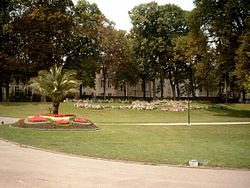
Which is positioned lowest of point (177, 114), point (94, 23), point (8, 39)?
point (177, 114)

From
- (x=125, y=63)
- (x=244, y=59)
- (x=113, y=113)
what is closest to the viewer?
(x=244, y=59)

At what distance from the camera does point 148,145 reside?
14.2m

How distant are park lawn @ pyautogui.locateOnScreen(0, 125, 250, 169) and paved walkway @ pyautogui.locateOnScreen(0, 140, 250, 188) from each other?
1187 mm

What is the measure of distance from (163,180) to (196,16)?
32069 millimetres

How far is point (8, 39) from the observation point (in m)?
43.9

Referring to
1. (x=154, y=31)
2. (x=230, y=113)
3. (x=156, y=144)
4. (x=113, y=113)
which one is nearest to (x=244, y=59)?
(x=230, y=113)

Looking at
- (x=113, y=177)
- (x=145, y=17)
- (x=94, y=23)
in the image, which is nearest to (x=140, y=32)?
(x=145, y=17)

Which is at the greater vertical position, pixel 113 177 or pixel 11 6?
pixel 11 6

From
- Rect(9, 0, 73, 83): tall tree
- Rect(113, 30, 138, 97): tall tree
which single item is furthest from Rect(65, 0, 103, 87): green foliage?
Rect(113, 30, 138, 97): tall tree

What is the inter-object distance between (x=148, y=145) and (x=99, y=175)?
6554mm

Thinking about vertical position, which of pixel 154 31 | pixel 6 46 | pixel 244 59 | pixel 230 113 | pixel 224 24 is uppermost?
pixel 154 31

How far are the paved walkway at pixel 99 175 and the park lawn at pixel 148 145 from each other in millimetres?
1187

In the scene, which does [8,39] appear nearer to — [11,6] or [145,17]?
[11,6]

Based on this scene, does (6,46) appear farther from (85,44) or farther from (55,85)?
(55,85)
